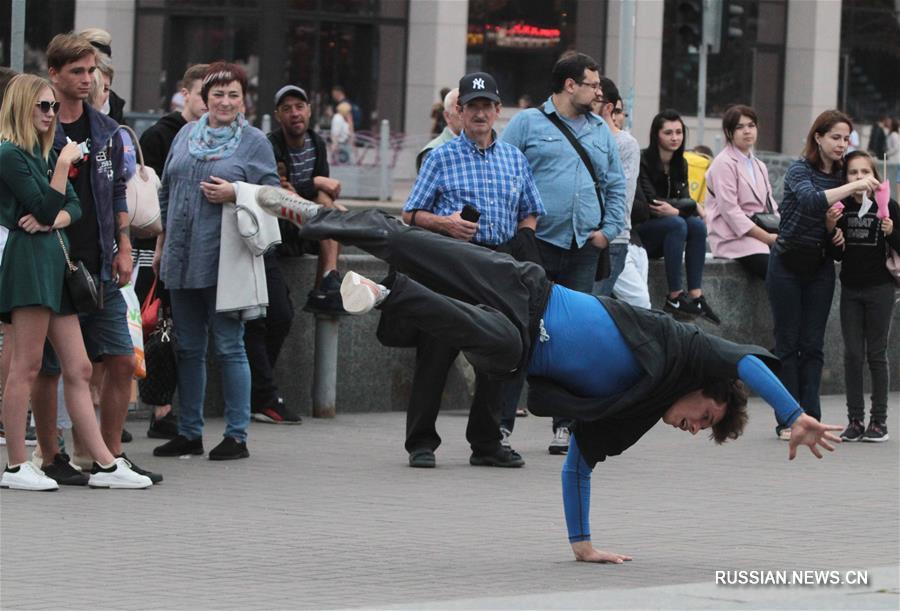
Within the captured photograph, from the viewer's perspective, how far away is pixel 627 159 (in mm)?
11516

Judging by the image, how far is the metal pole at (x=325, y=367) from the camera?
11.4 meters

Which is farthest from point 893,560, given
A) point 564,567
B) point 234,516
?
point 234,516

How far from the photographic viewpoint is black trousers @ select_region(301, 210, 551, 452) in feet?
22.2

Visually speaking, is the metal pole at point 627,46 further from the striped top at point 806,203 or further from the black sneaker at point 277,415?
the black sneaker at point 277,415

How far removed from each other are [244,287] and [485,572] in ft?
10.5

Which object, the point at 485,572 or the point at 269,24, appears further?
the point at 269,24

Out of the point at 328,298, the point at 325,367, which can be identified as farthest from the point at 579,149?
the point at 325,367

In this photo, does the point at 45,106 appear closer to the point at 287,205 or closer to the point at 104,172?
the point at 104,172

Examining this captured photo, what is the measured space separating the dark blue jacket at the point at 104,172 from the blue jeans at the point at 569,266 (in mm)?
2642

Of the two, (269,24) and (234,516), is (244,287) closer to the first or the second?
(234,516)

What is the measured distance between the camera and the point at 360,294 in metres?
6.67

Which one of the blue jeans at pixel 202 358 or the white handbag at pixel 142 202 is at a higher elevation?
the white handbag at pixel 142 202

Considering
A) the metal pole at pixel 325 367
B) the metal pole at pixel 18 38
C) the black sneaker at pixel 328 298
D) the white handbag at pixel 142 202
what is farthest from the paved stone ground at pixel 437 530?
the metal pole at pixel 18 38

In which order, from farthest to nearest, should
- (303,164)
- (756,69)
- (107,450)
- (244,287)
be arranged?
(756,69)
(303,164)
(244,287)
(107,450)
